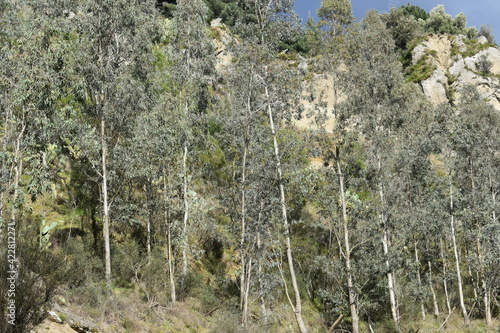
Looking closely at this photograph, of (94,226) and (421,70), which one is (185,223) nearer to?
(94,226)

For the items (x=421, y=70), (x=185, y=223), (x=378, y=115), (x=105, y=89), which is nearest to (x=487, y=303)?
(x=378, y=115)

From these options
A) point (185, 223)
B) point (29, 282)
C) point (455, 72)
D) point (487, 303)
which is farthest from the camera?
point (455, 72)

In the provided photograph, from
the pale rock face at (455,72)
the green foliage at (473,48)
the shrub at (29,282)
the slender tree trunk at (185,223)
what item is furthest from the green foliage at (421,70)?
the shrub at (29,282)

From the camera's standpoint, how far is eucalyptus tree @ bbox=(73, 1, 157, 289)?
17.0 meters

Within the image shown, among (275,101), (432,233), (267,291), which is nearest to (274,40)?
(275,101)

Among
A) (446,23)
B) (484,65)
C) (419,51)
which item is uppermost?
(446,23)

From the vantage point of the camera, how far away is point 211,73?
88.3ft

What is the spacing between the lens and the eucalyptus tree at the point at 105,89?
17031 millimetres

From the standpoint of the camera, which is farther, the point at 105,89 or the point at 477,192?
the point at 477,192

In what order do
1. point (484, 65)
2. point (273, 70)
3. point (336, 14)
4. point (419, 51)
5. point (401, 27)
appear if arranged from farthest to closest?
point (401, 27)
point (419, 51)
point (484, 65)
point (336, 14)
point (273, 70)

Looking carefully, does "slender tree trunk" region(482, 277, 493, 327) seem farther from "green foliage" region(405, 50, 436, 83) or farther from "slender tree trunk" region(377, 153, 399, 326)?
"green foliage" region(405, 50, 436, 83)

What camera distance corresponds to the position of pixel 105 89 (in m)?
17.2

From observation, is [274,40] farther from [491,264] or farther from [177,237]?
[491,264]

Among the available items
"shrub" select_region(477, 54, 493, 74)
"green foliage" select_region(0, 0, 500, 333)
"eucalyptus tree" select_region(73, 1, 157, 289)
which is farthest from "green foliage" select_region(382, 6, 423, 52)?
"eucalyptus tree" select_region(73, 1, 157, 289)
